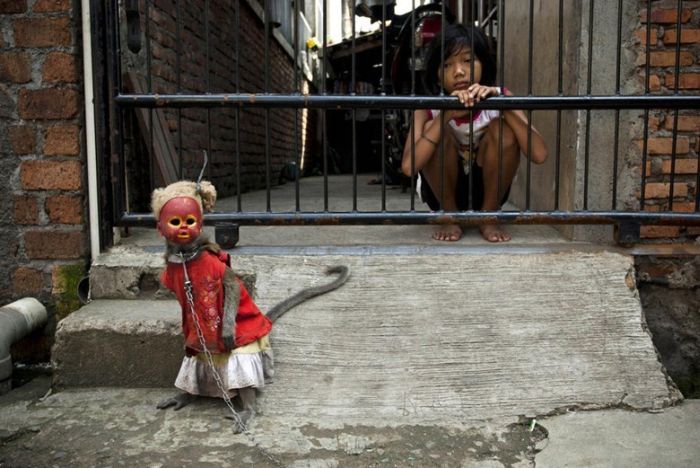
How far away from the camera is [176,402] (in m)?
2.07

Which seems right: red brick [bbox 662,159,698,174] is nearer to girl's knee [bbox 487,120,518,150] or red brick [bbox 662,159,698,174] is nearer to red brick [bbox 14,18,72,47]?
girl's knee [bbox 487,120,518,150]

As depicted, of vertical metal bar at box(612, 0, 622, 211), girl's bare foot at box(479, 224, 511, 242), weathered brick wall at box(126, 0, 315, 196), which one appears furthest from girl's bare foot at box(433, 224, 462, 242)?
weathered brick wall at box(126, 0, 315, 196)

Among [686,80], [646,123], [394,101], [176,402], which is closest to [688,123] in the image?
[686,80]

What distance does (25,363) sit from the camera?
2.64m

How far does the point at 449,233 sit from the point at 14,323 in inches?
74.5

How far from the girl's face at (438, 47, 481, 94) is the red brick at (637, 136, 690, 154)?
2.72 feet

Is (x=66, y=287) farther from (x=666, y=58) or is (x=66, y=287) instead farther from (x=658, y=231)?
(x=666, y=58)

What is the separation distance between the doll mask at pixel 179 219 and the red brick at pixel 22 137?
1148 millimetres

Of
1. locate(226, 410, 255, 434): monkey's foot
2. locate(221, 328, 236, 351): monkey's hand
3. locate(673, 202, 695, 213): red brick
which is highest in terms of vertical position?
locate(673, 202, 695, 213): red brick

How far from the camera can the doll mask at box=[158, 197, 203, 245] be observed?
178 cm

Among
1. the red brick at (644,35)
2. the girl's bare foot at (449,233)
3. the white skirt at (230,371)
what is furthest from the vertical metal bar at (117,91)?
the red brick at (644,35)

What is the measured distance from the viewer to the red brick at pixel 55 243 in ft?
8.54

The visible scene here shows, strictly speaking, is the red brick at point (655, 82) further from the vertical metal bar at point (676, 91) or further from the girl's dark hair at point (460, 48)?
the girl's dark hair at point (460, 48)

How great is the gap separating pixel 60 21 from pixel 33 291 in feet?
3.77
